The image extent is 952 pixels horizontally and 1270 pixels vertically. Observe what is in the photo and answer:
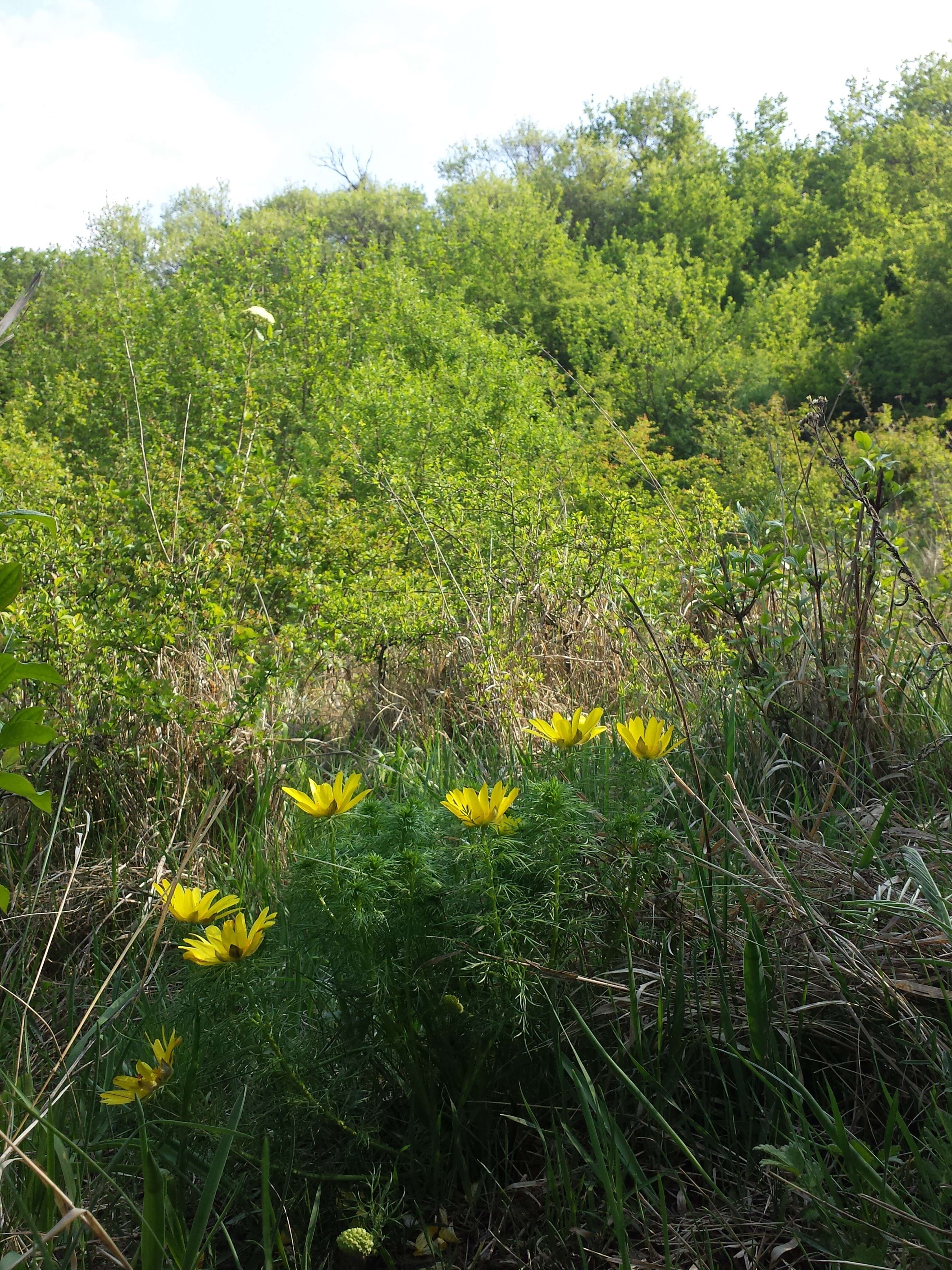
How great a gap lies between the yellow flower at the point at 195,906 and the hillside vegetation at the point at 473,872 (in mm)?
17

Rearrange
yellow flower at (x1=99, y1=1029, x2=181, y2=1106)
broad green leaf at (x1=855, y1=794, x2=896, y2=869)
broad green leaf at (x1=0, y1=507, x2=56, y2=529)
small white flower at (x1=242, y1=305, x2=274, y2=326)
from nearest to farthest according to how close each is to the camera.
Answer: broad green leaf at (x1=0, y1=507, x2=56, y2=529) < yellow flower at (x1=99, y1=1029, x2=181, y2=1106) < broad green leaf at (x1=855, y1=794, x2=896, y2=869) < small white flower at (x1=242, y1=305, x2=274, y2=326)

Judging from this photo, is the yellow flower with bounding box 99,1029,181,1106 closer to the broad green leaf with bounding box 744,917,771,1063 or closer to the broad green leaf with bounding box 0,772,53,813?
the broad green leaf with bounding box 0,772,53,813

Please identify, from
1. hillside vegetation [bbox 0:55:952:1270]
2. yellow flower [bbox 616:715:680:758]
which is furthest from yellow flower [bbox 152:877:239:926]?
yellow flower [bbox 616:715:680:758]

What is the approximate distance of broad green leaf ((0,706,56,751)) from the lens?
98 centimetres

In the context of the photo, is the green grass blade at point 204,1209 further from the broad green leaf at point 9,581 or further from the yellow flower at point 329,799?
the broad green leaf at point 9,581

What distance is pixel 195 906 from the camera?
1.34 m

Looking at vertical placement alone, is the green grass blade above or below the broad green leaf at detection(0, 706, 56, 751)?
below

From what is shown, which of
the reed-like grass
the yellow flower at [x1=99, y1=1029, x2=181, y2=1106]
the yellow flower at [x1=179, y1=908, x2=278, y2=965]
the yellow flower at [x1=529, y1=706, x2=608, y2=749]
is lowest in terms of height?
the reed-like grass

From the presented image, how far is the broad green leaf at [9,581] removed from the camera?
3.35 feet

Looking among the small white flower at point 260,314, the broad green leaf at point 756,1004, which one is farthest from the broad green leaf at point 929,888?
the small white flower at point 260,314

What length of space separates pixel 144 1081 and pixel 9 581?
632mm

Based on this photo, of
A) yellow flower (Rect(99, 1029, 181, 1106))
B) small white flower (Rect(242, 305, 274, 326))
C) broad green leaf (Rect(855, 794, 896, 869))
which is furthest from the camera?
small white flower (Rect(242, 305, 274, 326))

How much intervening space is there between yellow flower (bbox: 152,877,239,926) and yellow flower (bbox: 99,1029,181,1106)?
0.55ft

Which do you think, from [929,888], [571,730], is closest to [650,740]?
[571,730]
